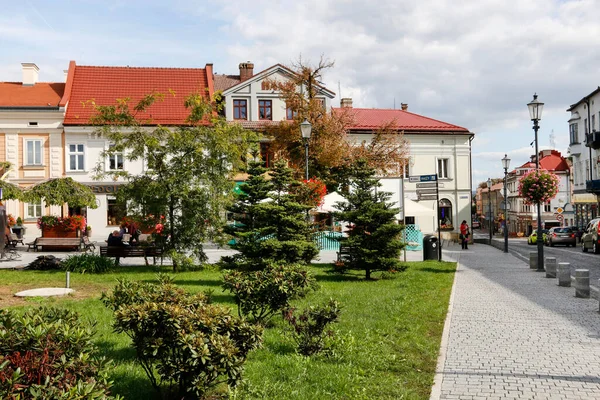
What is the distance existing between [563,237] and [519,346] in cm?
3600

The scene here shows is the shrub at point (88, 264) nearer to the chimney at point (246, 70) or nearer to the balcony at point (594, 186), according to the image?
the chimney at point (246, 70)

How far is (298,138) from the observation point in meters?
36.0

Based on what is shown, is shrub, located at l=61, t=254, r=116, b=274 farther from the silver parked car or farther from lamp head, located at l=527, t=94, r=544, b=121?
the silver parked car

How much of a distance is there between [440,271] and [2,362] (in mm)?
17916

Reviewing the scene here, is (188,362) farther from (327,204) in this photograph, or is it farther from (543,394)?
(327,204)

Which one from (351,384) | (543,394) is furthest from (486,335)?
(351,384)

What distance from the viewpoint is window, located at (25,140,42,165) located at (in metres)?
38.5

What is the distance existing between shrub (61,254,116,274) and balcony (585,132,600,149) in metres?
43.6

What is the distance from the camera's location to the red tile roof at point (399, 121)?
159 feet

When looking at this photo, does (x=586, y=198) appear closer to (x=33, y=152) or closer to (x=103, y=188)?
(x=103, y=188)

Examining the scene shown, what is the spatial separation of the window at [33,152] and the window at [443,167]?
3045 centimetres

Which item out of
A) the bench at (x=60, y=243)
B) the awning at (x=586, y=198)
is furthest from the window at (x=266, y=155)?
the awning at (x=586, y=198)

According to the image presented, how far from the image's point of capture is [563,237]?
136 ft

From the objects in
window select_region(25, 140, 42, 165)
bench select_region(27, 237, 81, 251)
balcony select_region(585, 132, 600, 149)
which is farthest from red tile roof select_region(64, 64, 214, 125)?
balcony select_region(585, 132, 600, 149)
